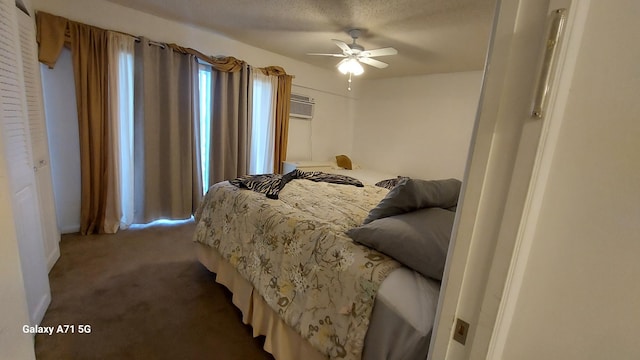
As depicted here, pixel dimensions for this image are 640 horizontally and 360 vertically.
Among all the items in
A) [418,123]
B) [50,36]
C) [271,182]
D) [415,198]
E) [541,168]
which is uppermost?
[50,36]

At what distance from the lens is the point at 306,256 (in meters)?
1.31

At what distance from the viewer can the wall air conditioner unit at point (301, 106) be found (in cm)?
427

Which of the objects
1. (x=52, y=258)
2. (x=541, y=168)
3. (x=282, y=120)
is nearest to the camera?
(x=541, y=168)

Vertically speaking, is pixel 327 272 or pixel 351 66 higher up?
pixel 351 66

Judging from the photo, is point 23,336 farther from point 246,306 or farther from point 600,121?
point 600,121

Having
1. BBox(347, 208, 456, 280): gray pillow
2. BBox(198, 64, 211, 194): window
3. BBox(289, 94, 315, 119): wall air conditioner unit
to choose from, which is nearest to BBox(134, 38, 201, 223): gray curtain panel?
BBox(198, 64, 211, 194): window

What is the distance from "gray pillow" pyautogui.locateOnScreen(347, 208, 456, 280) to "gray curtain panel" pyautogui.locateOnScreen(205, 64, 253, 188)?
8.91 ft

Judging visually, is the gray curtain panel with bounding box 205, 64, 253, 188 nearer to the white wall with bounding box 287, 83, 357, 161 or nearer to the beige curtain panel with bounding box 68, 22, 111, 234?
the white wall with bounding box 287, 83, 357, 161

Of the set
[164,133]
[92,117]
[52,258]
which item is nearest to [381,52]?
[164,133]

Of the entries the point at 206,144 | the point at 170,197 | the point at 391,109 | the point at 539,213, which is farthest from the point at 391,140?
the point at 539,213

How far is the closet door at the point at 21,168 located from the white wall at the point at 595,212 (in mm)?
2036

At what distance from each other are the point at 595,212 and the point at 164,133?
351cm

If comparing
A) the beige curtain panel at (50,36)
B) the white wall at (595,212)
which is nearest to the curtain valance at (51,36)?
the beige curtain panel at (50,36)

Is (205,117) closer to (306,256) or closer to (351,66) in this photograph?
(351,66)
